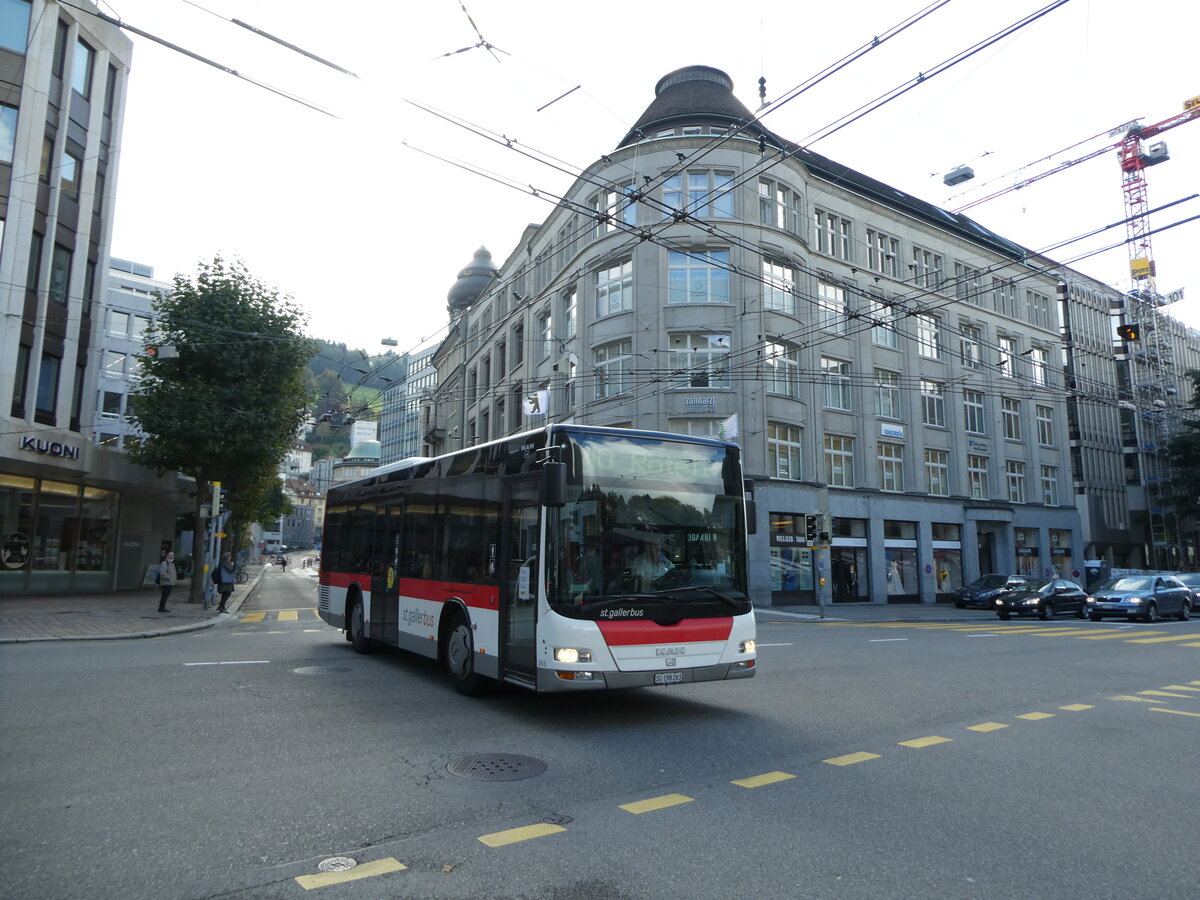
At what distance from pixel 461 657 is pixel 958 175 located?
14772mm

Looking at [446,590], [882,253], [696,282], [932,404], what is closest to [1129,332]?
[446,590]

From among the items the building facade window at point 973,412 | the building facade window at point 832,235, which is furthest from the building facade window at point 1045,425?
the building facade window at point 832,235

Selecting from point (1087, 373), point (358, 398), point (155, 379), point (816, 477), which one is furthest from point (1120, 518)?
point (155, 379)

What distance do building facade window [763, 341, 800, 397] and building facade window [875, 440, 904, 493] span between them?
6.71 meters

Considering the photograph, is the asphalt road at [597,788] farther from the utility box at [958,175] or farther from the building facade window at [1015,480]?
the building facade window at [1015,480]

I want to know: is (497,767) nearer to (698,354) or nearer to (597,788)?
(597,788)

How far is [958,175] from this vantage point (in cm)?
1730

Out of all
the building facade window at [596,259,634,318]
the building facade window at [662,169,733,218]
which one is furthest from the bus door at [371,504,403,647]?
the building facade window at [662,169,733,218]

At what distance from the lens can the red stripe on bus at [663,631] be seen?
7.66 metres

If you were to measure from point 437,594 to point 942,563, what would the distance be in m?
34.8

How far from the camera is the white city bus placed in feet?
25.1

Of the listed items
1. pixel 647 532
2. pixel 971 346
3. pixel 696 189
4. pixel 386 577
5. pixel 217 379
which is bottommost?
pixel 386 577

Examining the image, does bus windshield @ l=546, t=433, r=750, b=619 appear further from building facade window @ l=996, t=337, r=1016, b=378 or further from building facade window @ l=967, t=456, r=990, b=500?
building facade window @ l=996, t=337, r=1016, b=378

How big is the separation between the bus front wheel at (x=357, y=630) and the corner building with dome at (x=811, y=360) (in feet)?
49.8
